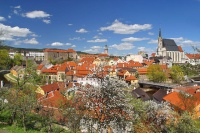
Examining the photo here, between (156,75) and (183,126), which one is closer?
(183,126)

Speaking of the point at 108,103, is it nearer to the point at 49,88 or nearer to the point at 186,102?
the point at 186,102

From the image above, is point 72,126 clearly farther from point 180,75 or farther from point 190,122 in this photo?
point 180,75

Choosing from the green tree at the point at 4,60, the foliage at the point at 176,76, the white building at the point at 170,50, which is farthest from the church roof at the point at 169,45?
the green tree at the point at 4,60

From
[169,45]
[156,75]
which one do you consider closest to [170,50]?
[169,45]

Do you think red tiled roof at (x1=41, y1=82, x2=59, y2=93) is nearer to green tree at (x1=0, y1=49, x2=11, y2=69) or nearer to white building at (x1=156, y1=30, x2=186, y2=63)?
green tree at (x1=0, y1=49, x2=11, y2=69)

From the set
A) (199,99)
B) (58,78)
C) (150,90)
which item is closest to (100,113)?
(199,99)

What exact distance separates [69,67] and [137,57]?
1842 inches

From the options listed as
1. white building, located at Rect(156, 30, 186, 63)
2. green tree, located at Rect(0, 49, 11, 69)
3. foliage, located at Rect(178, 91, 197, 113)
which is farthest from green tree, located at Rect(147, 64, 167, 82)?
white building, located at Rect(156, 30, 186, 63)

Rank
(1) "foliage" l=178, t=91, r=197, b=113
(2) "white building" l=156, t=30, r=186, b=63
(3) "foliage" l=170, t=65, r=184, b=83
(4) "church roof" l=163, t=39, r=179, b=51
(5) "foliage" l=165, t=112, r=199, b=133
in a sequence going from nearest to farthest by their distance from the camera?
(5) "foliage" l=165, t=112, r=199, b=133 → (1) "foliage" l=178, t=91, r=197, b=113 → (3) "foliage" l=170, t=65, r=184, b=83 → (2) "white building" l=156, t=30, r=186, b=63 → (4) "church roof" l=163, t=39, r=179, b=51

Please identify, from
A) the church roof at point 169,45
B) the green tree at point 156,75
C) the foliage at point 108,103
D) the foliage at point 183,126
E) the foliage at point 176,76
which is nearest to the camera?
the foliage at point 108,103

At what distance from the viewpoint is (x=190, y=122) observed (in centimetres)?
1490

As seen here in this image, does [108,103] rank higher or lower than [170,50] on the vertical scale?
lower

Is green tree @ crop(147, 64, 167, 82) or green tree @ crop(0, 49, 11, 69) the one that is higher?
green tree @ crop(0, 49, 11, 69)

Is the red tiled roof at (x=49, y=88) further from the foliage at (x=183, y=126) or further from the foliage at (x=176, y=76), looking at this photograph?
the foliage at (x=176, y=76)
